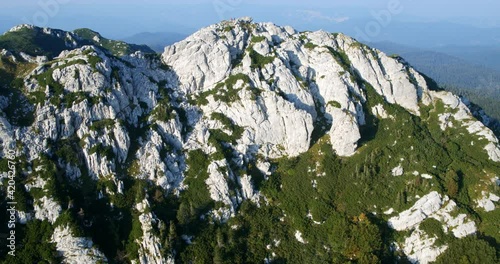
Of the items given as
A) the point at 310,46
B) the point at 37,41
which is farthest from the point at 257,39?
the point at 37,41

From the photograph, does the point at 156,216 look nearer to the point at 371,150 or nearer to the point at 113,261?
the point at 113,261

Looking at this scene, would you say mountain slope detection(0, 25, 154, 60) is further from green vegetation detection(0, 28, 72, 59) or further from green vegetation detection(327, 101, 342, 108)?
green vegetation detection(327, 101, 342, 108)

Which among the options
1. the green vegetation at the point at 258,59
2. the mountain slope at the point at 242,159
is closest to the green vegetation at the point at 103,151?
the mountain slope at the point at 242,159

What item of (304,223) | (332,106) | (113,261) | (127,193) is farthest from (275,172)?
(113,261)

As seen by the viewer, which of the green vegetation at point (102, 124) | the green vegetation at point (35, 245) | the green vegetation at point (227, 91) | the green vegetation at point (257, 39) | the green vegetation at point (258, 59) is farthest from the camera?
the green vegetation at point (257, 39)

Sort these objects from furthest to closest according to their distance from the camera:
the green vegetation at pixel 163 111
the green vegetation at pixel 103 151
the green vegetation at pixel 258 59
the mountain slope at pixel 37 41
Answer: the mountain slope at pixel 37 41
the green vegetation at pixel 258 59
the green vegetation at pixel 163 111
the green vegetation at pixel 103 151

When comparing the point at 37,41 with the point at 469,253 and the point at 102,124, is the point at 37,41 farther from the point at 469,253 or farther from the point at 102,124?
the point at 469,253

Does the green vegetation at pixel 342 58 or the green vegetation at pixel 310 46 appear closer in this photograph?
the green vegetation at pixel 342 58

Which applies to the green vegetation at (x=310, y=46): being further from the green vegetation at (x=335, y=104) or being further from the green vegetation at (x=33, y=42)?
the green vegetation at (x=33, y=42)

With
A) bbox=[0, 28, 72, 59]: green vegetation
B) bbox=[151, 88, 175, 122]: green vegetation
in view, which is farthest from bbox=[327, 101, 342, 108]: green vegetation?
bbox=[0, 28, 72, 59]: green vegetation
